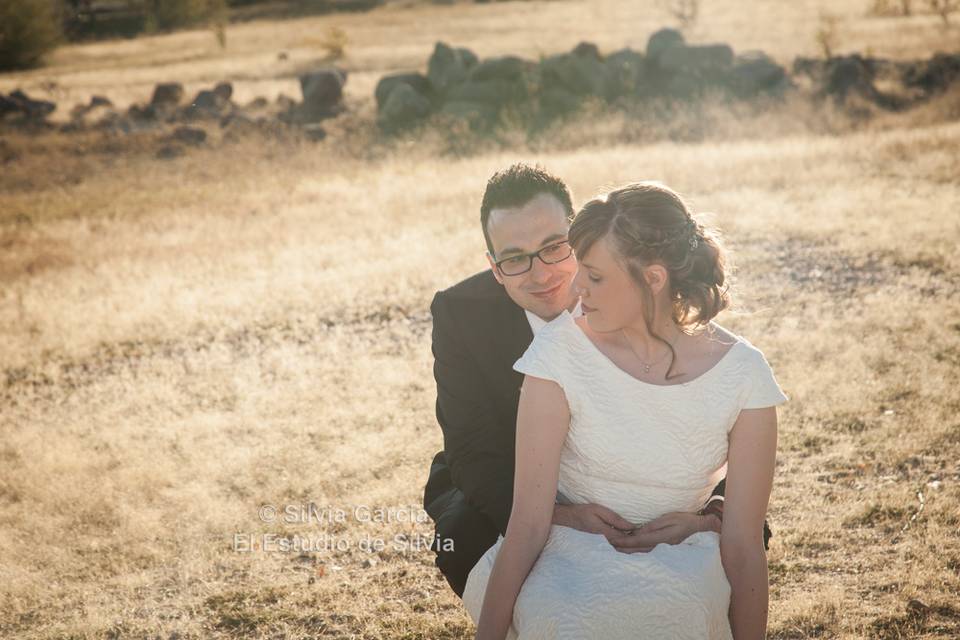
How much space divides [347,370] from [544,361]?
5.68m

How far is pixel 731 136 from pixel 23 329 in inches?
569

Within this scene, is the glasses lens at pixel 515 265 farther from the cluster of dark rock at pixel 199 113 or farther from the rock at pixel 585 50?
the rock at pixel 585 50

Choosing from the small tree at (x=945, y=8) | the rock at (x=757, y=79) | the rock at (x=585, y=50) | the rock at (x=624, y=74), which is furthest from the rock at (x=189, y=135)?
the small tree at (x=945, y=8)

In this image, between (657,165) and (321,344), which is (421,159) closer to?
(657,165)

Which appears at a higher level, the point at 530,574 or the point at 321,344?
the point at 530,574

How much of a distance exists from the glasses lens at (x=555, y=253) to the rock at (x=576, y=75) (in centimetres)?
2084

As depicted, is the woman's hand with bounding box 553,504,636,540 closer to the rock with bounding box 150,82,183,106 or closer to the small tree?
the rock with bounding box 150,82,183,106

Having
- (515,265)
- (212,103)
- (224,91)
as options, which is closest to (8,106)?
(212,103)

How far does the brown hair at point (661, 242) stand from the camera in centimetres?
306

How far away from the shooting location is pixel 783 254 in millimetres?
11219

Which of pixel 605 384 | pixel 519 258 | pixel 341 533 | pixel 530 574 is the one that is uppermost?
pixel 519 258

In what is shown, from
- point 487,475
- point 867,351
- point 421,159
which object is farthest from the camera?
point 421,159

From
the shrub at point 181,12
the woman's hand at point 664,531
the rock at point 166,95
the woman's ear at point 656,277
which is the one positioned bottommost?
the woman's hand at point 664,531

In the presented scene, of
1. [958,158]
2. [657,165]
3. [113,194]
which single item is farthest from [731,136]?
[113,194]
